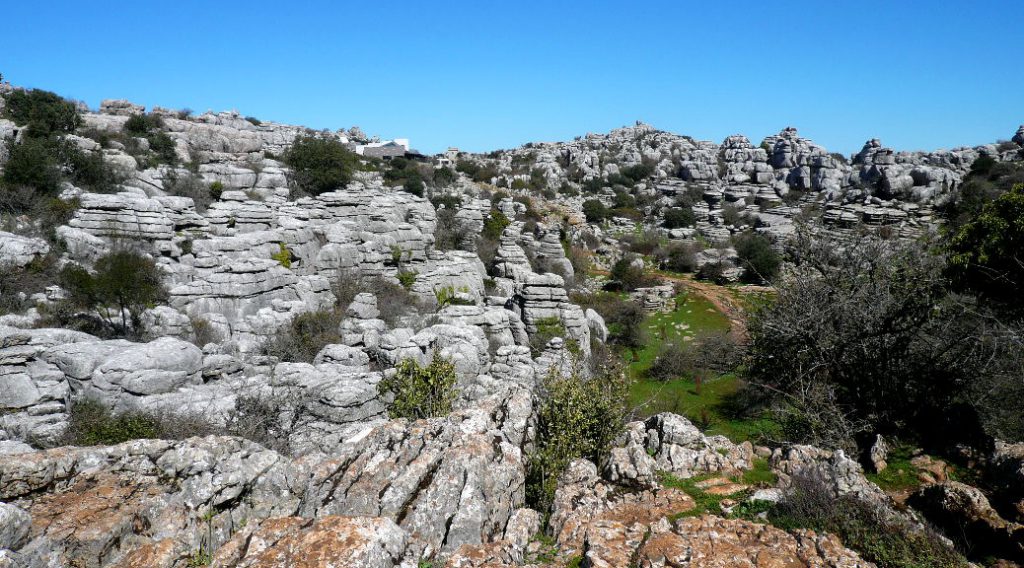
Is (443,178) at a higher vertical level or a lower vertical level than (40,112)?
lower

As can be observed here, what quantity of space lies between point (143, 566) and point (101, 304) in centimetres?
1603

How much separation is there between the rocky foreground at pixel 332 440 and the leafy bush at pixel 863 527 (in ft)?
0.65

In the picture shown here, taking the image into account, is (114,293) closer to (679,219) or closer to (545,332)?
(545,332)

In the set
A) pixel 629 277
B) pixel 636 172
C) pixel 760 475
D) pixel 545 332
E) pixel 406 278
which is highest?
pixel 636 172

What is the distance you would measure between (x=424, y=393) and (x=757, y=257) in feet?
115

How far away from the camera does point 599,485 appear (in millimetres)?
7359

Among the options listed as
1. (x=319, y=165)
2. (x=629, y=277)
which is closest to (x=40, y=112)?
(x=319, y=165)

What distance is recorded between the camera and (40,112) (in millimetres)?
34688

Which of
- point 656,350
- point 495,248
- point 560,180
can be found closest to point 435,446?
point 656,350

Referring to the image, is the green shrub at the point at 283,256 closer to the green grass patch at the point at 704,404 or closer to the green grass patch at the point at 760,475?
the green grass patch at the point at 704,404

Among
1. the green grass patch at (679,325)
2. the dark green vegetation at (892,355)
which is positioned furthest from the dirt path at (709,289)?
the dark green vegetation at (892,355)

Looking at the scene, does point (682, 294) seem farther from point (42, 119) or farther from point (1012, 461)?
point (42, 119)

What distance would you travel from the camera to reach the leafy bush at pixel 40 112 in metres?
33.4

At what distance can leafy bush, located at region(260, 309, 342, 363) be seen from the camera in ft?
53.5
